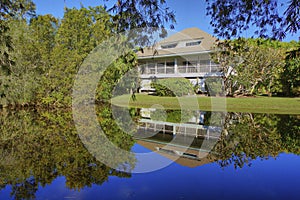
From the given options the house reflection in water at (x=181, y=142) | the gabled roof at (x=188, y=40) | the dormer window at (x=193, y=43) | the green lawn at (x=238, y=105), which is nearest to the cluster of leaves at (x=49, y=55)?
the green lawn at (x=238, y=105)

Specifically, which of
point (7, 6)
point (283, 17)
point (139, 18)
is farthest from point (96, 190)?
point (283, 17)

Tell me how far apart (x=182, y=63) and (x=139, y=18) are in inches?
954

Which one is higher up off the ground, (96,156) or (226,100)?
(226,100)

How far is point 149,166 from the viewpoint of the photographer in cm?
442

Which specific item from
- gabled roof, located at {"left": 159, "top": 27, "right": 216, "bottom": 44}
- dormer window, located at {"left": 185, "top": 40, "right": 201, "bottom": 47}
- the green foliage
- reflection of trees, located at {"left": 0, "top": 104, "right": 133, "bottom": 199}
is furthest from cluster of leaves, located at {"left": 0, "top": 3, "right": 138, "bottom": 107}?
gabled roof, located at {"left": 159, "top": 27, "right": 216, "bottom": 44}

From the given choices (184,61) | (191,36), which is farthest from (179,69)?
(191,36)

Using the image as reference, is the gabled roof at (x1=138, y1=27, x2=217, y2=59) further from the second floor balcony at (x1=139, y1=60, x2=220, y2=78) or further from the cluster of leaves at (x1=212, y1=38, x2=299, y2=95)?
the cluster of leaves at (x1=212, y1=38, x2=299, y2=95)

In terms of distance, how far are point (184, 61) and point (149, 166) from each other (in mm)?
23267

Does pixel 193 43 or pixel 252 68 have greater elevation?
pixel 193 43

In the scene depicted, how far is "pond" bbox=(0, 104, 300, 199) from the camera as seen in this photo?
3318 millimetres

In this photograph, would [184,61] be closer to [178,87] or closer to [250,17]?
[178,87]

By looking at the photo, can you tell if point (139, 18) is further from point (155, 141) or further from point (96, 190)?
point (155, 141)

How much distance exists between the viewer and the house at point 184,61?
23.3 metres

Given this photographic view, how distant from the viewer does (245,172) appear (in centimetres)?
411
